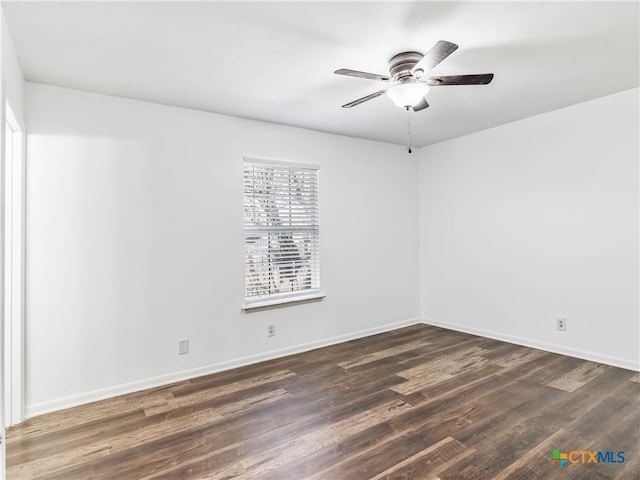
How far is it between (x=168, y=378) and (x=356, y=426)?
176 cm

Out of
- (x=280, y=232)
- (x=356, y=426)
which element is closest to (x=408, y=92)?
(x=280, y=232)

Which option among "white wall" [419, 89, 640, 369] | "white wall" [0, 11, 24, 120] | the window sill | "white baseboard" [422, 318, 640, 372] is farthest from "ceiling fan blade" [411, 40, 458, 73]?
"white baseboard" [422, 318, 640, 372]

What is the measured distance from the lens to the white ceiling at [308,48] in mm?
1958

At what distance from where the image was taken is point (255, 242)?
3.78 meters

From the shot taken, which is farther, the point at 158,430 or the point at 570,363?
the point at 570,363

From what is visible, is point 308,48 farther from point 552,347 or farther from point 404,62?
point 552,347

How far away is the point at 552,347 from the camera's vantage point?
3811mm

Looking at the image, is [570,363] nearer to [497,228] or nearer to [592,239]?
[592,239]

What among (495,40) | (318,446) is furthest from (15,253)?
(495,40)

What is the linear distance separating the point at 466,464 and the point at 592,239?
2647mm

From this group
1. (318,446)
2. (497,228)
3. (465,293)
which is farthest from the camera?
(465,293)

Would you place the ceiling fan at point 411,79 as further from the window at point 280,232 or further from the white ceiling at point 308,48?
the window at point 280,232

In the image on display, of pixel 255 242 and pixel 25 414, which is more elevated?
pixel 255 242

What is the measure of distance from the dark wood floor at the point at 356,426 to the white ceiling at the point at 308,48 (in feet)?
8.07
